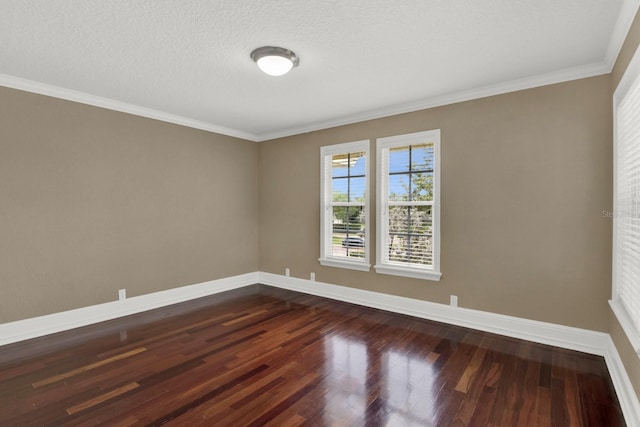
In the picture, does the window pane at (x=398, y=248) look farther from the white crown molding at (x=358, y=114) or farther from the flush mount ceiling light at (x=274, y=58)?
the flush mount ceiling light at (x=274, y=58)

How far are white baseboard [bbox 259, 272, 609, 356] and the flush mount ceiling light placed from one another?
10.1ft

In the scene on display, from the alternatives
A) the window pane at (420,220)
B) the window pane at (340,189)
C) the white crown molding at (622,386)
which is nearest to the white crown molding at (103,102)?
the window pane at (340,189)

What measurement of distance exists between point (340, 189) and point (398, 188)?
99 centimetres

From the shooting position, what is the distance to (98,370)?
8.86ft

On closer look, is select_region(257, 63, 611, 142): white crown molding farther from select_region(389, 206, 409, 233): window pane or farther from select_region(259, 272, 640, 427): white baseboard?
select_region(259, 272, 640, 427): white baseboard

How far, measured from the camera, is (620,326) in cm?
243

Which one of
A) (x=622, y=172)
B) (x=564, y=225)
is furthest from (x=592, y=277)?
(x=622, y=172)

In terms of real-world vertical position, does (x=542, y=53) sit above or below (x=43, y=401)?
above

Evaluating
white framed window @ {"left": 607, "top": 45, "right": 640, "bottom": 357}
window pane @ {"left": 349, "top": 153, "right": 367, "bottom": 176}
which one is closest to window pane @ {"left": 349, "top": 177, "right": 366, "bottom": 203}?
window pane @ {"left": 349, "top": 153, "right": 367, "bottom": 176}

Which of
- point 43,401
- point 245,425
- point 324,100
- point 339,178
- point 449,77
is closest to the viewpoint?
point 245,425

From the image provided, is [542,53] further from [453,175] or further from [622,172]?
[453,175]

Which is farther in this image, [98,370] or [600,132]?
[600,132]

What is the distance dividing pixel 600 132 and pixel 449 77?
1.46 meters

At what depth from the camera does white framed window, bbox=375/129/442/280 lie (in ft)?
13.0
